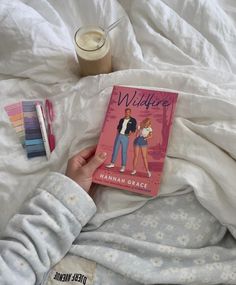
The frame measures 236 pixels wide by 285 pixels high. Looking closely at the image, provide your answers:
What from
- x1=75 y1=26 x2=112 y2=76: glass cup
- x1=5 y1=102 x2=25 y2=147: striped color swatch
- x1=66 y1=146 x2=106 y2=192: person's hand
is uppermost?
x1=75 y1=26 x2=112 y2=76: glass cup

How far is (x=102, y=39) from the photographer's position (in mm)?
904

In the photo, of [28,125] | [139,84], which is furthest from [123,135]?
[28,125]

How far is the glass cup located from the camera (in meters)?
0.89

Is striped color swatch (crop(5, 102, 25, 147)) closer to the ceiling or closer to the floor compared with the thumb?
closer to the ceiling

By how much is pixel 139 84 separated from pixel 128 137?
0.14 m

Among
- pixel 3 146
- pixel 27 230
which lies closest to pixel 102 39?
pixel 3 146

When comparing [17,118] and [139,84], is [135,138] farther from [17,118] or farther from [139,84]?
[17,118]

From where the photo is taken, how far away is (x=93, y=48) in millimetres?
889

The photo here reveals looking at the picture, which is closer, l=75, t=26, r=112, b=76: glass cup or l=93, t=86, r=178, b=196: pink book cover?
l=93, t=86, r=178, b=196: pink book cover

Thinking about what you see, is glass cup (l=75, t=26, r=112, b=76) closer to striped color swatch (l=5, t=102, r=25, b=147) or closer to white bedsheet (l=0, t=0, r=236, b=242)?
white bedsheet (l=0, t=0, r=236, b=242)

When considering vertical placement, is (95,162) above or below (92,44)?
below

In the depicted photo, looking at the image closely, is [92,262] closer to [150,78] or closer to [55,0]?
[150,78]

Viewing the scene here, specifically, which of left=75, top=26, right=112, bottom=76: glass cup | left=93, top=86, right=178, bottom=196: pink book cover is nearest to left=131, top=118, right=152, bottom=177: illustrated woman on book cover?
left=93, top=86, right=178, bottom=196: pink book cover

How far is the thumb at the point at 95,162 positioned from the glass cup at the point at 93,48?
230mm
